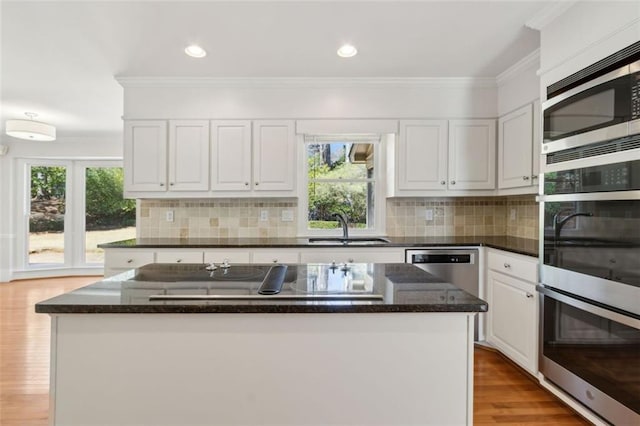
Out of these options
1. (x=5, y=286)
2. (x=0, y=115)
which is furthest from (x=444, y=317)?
(x=5, y=286)

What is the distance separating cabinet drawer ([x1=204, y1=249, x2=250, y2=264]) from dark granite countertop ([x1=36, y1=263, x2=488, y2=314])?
1187 mm

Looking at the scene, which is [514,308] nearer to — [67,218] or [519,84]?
[519,84]

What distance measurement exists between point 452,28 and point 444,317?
2.05 m

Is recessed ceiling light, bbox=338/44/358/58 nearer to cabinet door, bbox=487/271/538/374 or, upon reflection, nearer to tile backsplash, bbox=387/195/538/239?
tile backsplash, bbox=387/195/538/239

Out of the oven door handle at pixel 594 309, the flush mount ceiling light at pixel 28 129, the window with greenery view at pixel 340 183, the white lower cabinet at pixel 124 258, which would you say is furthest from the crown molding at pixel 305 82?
the oven door handle at pixel 594 309

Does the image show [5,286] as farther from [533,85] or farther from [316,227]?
[533,85]

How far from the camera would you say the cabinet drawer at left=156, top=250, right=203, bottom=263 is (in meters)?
2.80

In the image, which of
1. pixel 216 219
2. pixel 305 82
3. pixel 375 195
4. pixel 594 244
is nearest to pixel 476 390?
pixel 594 244

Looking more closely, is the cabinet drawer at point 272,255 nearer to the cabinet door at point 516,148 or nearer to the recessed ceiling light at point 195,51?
the recessed ceiling light at point 195,51

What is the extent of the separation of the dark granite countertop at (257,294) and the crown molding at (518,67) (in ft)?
7.11

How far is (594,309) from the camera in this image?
1.64 metres

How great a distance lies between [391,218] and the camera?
342 centimetres

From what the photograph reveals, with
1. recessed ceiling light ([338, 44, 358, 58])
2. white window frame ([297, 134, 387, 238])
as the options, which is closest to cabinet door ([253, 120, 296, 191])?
white window frame ([297, 134, 387, 238])

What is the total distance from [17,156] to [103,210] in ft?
5.00
